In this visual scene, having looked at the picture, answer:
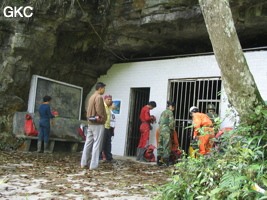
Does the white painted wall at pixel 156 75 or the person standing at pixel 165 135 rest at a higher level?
the white painted wall at pixel 156 75

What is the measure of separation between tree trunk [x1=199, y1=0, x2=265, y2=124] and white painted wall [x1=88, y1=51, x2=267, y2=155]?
4994 mm

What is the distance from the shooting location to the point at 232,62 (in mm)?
3754

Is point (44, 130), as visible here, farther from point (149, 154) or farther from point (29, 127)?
point (149, 154)

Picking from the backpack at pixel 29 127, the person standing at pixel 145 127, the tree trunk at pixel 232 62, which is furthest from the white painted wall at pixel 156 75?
the tree trunk at pixel 232 62

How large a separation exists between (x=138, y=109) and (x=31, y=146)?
3832 millimetres

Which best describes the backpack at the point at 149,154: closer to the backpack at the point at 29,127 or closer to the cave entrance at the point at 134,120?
the cave entrance at the point at 134,120

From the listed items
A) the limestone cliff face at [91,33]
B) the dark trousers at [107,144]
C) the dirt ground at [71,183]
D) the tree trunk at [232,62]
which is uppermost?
the limestone cliff face at [91,33]

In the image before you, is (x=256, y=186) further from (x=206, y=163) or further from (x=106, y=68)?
(x=106, y=68)

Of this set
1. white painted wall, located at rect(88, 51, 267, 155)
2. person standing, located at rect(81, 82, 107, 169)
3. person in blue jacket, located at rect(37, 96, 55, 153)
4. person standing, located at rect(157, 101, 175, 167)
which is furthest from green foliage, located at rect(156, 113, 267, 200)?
person in blue jacket, located at rect(37, 96, 55, 153)

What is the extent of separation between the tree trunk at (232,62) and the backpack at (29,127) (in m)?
7.03

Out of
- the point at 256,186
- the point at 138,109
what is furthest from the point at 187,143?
the point at 256,186

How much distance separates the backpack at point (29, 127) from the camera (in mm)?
9389

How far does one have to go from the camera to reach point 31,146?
9.81 metres

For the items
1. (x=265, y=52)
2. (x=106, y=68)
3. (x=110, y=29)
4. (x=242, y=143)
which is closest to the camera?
(x=242, y=143)
